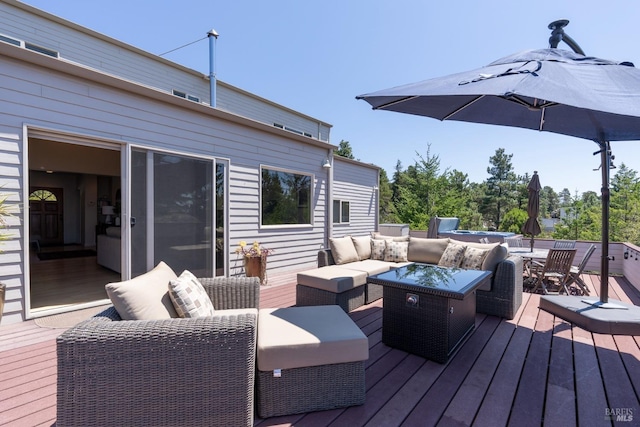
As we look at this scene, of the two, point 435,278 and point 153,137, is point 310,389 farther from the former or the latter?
point 153,137

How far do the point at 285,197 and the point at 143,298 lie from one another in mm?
4541

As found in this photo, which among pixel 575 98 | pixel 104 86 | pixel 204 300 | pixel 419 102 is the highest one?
pixel 104 86

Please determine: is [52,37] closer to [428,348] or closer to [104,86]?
[104,86]

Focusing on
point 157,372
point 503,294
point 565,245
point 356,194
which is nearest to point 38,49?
point 157,372

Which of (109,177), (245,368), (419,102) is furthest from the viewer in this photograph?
(109,177)

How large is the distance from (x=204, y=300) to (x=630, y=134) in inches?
170

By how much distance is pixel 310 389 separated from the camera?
1.90 metres

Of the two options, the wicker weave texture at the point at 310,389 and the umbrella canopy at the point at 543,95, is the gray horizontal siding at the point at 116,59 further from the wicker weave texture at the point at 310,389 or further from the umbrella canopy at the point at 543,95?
the wicker weave texture at the point at 310,389

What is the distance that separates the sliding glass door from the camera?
4.04 m

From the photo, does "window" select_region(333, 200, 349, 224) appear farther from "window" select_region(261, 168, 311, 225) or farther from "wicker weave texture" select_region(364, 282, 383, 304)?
"wicker weave texture" select_region(364, 282, 383, 304)

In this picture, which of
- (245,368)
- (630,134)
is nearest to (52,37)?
(245,368)

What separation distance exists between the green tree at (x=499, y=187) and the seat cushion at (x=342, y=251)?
2983cm

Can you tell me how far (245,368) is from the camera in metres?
1.62

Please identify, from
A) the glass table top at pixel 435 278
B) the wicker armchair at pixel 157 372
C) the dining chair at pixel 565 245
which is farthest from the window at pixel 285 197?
the dining chair at pixel 565 245
